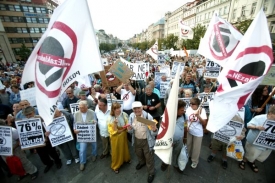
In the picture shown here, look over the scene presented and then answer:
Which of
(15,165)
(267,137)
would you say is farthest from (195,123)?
(15,165)

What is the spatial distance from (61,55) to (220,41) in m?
3.82

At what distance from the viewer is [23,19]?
40.9m

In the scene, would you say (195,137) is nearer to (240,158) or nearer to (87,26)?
(240,158)

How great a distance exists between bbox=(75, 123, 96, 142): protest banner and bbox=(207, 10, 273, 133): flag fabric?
9.11ft

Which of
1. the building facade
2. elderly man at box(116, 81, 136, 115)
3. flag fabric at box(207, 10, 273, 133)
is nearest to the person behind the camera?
flag fabric at box(207, 10, 273, 133)

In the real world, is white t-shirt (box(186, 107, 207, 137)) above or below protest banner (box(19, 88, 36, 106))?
below

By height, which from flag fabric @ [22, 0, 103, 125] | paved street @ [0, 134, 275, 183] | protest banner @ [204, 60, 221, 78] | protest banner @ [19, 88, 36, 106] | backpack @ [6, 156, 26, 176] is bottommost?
paved street @ [0, 134, 275, 183]

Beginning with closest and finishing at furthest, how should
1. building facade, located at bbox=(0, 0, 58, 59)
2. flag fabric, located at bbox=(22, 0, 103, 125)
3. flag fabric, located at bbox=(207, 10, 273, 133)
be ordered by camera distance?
flag fabric, located at bbox=(22, 0, 103, 125) < flag fabric, located at bbox=(207, 10, 273, 133) < building facade, located at bbox=(0, 0, 58, 59)

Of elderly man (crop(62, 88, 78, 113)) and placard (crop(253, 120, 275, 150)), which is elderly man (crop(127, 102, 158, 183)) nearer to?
placard (crop(253, 120, 275, 150))

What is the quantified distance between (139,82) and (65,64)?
512 centimetres

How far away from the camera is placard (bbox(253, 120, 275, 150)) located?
300 centimetres

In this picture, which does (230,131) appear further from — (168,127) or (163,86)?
(163,86)

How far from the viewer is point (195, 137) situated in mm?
3359

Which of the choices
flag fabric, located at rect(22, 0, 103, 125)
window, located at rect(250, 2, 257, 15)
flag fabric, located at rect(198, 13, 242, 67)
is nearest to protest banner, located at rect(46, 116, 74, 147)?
flag fabric, located at rect(22, 0, 103, 125)
